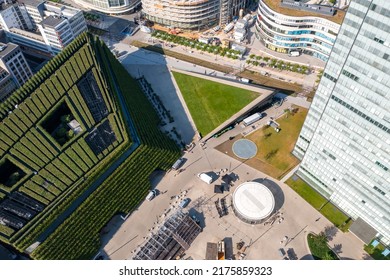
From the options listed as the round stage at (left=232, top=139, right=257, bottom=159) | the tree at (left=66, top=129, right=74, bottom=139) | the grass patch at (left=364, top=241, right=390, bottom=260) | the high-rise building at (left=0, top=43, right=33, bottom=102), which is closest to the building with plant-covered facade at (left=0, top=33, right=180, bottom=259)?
the tree at (left=66, top=129, right=74, bottom=139)

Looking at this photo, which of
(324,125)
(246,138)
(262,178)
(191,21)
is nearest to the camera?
(324,125)

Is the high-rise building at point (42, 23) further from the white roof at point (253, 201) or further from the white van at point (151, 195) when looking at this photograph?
the white roof at point (253, 201)

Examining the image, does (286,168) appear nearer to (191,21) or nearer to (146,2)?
(191,21)

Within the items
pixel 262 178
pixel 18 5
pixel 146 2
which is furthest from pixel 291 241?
pixel 18 5

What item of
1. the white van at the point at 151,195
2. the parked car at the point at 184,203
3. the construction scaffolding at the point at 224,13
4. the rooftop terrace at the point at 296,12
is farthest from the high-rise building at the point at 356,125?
the construction scaffolding at the point at 224,13

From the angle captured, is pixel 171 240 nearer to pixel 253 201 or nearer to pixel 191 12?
pixel 253 201

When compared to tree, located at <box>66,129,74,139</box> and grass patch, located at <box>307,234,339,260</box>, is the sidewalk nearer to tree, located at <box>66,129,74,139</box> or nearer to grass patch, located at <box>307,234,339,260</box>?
grass patch, located at <box>307,234,339,260</box>
